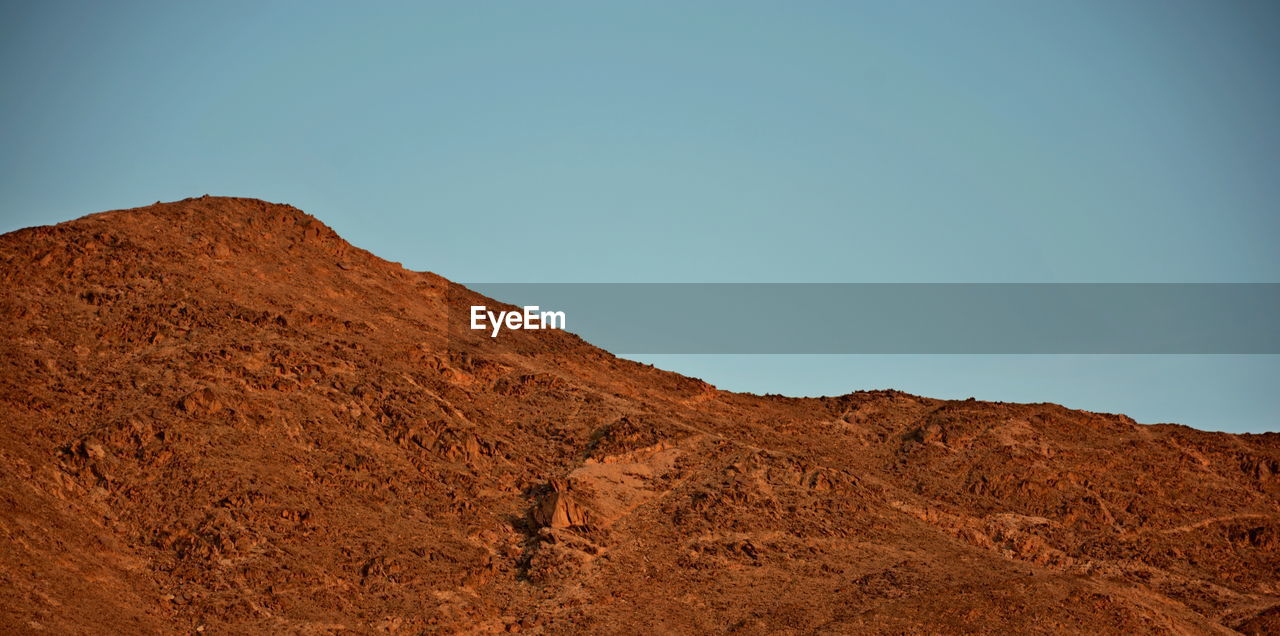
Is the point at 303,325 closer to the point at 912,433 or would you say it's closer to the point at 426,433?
the point at 426,433

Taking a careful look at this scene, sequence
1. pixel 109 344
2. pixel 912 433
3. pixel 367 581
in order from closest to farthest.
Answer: pixel 367 581 → pixel 109 344 → pixel 912 433

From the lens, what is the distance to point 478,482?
4388 cm

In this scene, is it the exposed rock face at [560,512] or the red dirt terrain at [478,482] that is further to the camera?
the exposed rock face at [560,512]

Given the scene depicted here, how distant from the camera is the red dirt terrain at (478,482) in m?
37.7

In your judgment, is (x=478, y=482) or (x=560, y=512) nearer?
(x=560, y=512)

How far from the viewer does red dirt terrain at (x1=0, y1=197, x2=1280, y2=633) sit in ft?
124

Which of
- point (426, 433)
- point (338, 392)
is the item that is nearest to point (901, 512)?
point (426, 433)

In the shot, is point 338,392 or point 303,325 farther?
point 303,325

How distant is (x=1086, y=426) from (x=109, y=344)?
33466mm

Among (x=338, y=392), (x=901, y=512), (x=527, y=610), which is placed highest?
(x=338, y=392)

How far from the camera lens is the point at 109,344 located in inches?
1722

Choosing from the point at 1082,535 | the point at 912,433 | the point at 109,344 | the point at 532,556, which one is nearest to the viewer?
the point at 532,556

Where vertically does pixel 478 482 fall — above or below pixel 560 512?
above

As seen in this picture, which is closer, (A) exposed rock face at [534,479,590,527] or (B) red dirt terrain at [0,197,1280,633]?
(B) red dirt terrain at [0,197,1280,633]
